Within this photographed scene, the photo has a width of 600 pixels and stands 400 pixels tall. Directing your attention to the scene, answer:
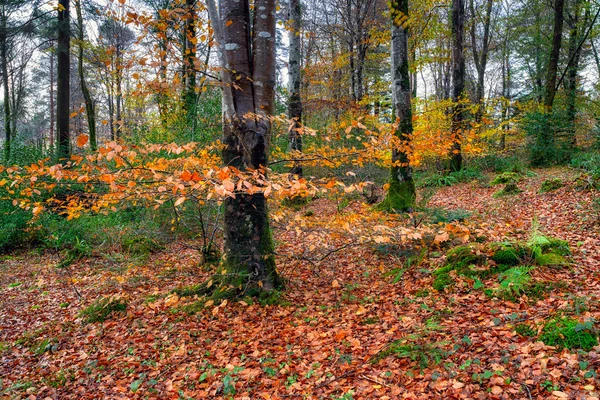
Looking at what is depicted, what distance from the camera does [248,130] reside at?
171 inches

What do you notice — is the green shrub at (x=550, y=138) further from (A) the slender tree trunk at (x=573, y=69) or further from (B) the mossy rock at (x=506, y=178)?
(B) the mossy rock at (x=506, y=178)

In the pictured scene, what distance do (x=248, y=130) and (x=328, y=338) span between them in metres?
2.74

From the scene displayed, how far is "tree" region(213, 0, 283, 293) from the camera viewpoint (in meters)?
4.32

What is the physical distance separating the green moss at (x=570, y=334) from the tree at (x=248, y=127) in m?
3.13

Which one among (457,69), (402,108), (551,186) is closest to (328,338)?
(402,108)

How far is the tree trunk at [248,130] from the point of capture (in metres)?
4.32

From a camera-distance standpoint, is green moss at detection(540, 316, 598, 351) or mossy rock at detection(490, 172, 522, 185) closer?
green moss at detection(540, 316, 598, 351)

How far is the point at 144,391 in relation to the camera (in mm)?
3133

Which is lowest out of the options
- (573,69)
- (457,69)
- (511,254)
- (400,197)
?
(511,254)

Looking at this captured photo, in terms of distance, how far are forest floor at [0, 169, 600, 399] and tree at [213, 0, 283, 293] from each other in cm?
57

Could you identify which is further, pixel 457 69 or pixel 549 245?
pixel 457 69

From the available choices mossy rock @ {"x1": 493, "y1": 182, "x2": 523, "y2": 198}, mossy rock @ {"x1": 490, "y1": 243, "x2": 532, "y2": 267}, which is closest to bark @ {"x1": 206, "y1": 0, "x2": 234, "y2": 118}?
mossy rock @ {"x1": 490, "y1": 243, "x2": 532, "y2": 267}

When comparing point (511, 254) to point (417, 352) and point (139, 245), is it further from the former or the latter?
point (139, 245)

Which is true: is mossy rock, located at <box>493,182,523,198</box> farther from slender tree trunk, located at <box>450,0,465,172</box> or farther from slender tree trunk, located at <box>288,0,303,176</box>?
slender tree trunk, located at <box>288,0,303,176</box>
